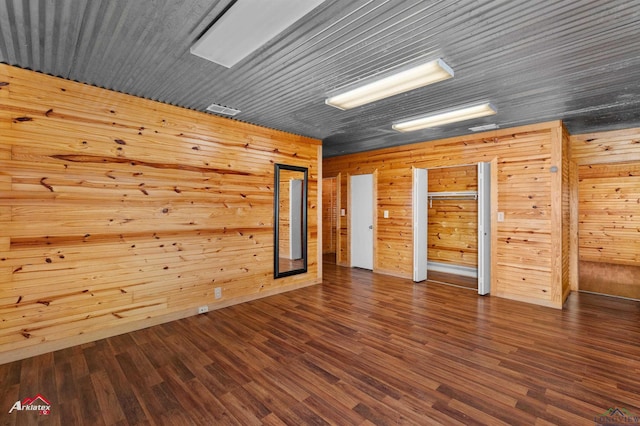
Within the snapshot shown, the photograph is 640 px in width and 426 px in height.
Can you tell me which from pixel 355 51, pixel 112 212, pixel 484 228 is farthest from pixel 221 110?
pixel 484 228

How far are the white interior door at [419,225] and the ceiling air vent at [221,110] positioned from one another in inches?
138

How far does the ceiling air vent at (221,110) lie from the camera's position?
12.0 feet

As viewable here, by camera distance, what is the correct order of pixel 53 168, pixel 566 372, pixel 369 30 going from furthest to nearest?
1. pixel 53 168
2. pixel 566 372
3. pixel 369 30

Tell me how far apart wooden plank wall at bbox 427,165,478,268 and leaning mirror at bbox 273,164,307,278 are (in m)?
3.21

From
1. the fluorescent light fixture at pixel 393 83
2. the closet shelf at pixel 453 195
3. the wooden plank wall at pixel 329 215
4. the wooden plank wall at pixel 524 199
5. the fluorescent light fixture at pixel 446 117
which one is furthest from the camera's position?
Answer: the wooden plank wall at pixel 329 215

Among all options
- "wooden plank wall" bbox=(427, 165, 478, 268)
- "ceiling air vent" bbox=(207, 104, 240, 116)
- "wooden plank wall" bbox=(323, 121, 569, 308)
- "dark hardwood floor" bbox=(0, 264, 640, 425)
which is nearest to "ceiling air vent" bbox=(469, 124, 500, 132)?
"wooden plank wall" bbox=(323, 121, 569, 308)

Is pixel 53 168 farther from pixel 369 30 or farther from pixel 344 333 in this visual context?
pixel 344 333

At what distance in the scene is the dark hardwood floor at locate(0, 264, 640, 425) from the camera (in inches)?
78.6

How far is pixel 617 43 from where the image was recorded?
7.27ft

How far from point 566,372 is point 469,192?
3.74 metres

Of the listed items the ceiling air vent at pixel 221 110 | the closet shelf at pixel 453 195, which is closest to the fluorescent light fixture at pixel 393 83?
the ceiling air vent at pixel 221 110

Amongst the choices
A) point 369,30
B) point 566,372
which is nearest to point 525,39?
point 369,30

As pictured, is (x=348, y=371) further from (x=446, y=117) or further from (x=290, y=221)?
(x=446, y=117)

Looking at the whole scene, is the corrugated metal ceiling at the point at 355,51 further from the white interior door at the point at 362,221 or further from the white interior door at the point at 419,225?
the white interior door at the point at 362,221
